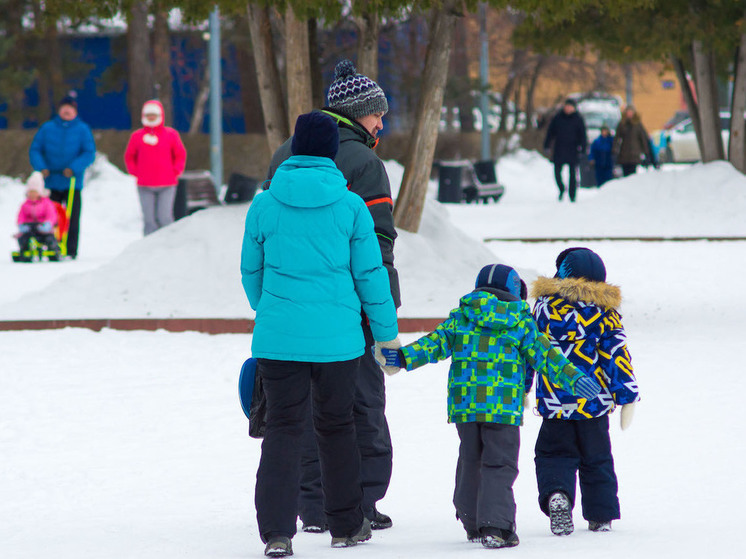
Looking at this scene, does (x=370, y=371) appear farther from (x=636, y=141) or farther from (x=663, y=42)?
(x=636, y=141)

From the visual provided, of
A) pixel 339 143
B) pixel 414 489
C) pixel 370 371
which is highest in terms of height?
pixel 339 143

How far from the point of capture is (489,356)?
15.7 ft

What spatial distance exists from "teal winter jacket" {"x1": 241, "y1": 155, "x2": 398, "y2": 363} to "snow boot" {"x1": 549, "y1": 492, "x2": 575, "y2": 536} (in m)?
0.92

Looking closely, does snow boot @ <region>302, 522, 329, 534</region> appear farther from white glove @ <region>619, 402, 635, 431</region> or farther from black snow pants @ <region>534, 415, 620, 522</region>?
white glove @ <region>619, 402, 635, 431</region>

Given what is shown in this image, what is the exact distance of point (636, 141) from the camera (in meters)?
24.7

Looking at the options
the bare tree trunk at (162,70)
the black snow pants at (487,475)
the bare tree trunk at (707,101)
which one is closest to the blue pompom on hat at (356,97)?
the black snow pants at (487,475)

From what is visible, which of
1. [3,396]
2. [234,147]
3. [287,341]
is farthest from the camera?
[234,147]

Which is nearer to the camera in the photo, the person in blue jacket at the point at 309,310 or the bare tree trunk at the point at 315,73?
the person in blue jacket at the point at 309,310

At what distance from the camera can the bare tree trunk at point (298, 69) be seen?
12133 millimetres

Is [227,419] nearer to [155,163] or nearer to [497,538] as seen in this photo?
[497,538]

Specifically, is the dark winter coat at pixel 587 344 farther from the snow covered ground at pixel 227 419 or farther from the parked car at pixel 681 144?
the parked car at pixel 681 144

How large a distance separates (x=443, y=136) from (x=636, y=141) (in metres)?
11.0

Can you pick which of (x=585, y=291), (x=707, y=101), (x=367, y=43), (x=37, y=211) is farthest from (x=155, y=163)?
(x=585, y=291)

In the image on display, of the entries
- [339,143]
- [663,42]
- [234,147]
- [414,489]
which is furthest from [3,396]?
[234,147]
